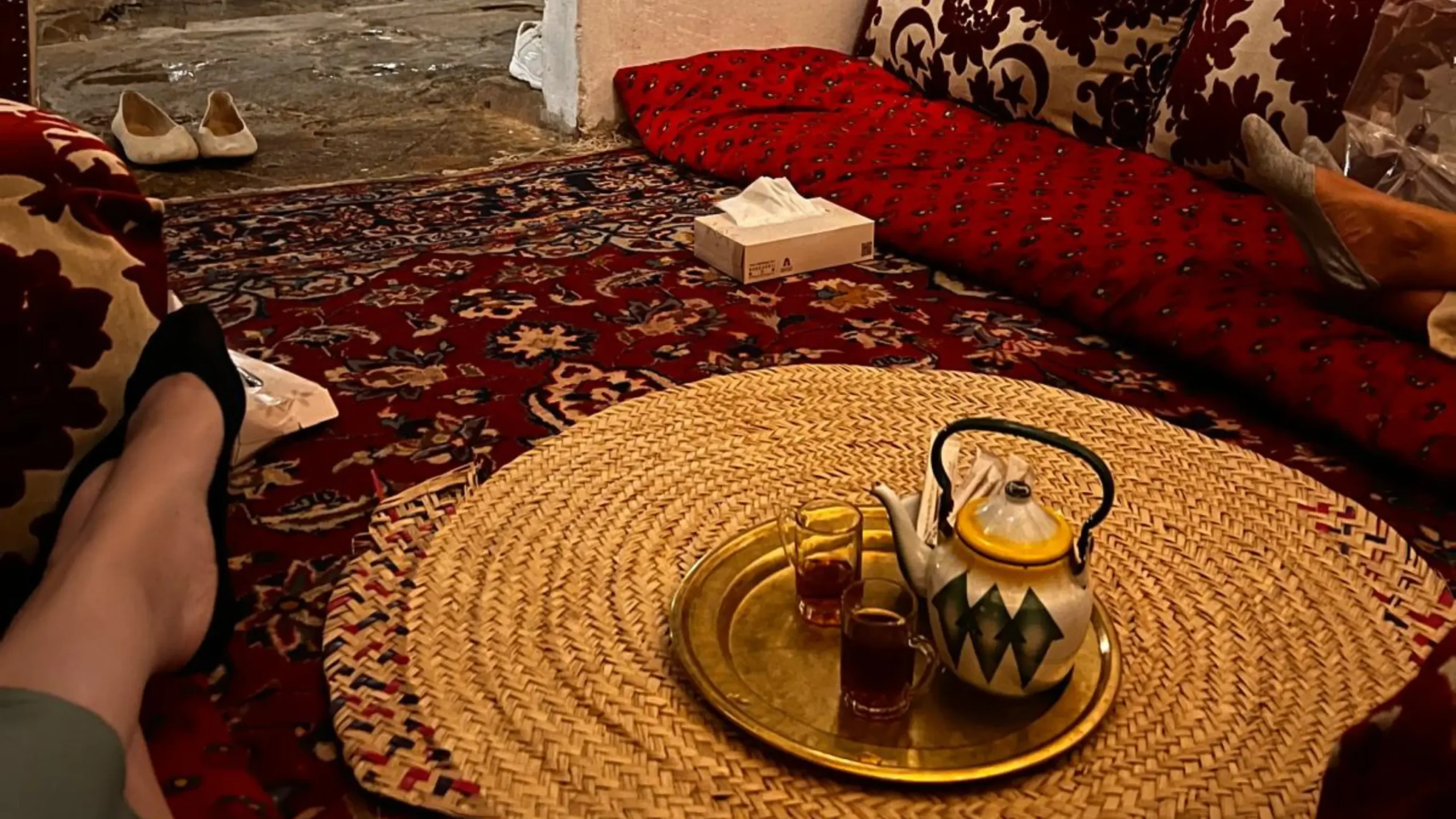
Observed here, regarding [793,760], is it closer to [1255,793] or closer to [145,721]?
[1255,793]

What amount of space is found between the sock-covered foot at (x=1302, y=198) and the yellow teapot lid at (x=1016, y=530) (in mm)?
897

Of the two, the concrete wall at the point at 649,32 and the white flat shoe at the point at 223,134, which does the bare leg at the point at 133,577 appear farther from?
the concrete wall at the point at 649,32

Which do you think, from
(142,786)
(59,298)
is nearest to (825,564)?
(142,786)

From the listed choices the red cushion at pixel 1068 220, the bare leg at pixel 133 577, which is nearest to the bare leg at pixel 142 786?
the bare leg at pixel 133 577

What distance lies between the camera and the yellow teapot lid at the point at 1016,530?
841 millimetres

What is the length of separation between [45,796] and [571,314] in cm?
124

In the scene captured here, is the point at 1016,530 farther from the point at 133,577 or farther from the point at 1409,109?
the point at 1409,109

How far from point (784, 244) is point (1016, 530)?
3.73 feet

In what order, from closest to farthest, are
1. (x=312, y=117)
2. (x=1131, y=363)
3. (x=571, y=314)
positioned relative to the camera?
(x=1131, y=363) → (x=571, y=314) → (x=312, y=117)

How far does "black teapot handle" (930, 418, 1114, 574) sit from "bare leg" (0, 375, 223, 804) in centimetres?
54

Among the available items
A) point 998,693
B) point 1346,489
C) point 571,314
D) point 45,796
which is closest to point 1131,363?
point 1346,489

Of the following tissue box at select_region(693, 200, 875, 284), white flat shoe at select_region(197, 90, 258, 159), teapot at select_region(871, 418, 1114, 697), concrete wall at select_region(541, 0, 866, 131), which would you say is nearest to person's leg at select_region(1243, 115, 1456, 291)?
tissue box at select_region(693, 200, 875, 284)

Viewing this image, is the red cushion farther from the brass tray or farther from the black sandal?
the black sandal

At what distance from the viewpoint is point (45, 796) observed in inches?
24.7
